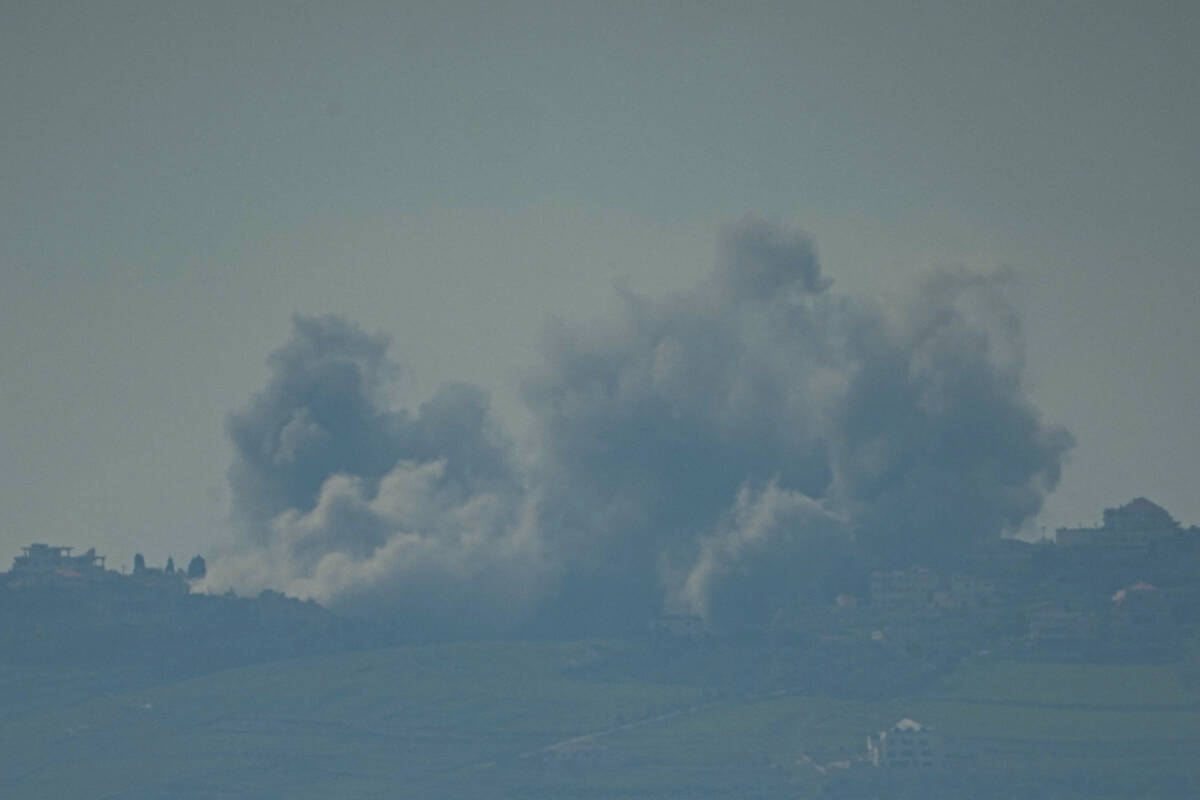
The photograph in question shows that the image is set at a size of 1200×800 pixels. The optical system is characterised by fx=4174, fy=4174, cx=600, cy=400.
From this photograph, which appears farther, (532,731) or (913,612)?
(913,612)

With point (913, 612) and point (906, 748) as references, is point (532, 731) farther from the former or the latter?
point (913, 612)

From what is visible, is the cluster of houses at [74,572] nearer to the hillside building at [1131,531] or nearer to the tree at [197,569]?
the tree at [197,569]

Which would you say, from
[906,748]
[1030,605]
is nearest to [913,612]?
[1030,605]

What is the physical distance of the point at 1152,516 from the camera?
174875 millimetres

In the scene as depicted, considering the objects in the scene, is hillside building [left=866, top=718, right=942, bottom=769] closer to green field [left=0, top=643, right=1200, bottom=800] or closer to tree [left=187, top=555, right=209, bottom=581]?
green field [left=0, top=643, right=1200, bottom=800]

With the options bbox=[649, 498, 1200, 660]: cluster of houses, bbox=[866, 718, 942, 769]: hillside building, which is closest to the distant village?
bbox=[649, 498, 1200, 660]: cluster of houses

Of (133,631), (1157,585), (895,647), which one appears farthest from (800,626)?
(133,631)

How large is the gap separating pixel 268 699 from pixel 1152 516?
38928 mm

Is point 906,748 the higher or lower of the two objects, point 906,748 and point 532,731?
the lower

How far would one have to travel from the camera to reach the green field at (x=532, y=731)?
151 meters

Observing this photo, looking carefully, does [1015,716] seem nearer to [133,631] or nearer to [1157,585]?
[1157,585]

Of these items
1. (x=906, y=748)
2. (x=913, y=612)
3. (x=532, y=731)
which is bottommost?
(x=906, y=748)

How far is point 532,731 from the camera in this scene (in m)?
156

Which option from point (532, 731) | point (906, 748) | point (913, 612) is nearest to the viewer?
point (906, 748)
